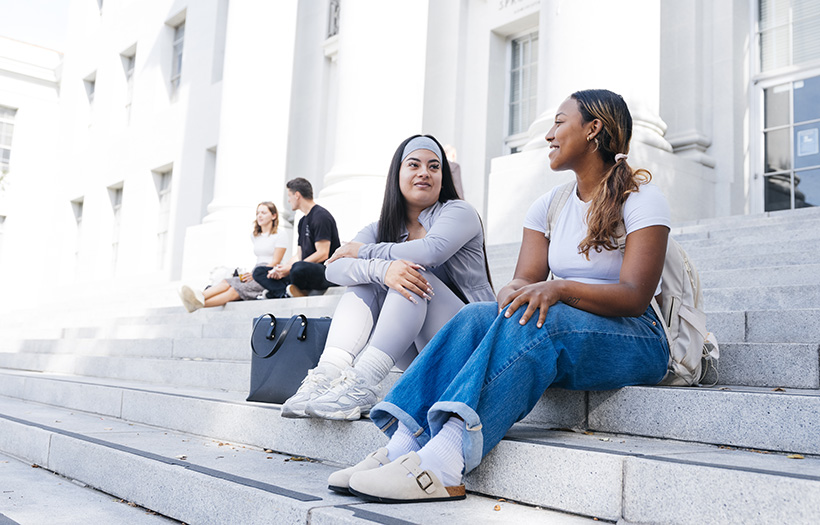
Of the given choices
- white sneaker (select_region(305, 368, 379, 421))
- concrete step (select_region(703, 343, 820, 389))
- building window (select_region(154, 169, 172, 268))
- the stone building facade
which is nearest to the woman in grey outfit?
white sneaker (select_region(305, 368, 379, 421))

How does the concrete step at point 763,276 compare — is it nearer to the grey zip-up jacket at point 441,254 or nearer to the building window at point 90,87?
the grey zip-up jacket at point 441,254

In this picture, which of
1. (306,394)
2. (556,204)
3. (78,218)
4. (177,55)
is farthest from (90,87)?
(556,204)

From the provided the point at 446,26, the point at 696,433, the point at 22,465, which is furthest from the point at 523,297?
the point at 446,26

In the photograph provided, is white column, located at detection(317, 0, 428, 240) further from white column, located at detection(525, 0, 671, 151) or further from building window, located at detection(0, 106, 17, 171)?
building window, located at detection(0, 106, 17, 171)

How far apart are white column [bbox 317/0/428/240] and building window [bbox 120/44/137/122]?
450 inches

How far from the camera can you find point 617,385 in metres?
2.38

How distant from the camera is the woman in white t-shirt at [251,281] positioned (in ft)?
24.2

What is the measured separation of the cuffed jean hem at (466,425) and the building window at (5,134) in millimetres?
23663

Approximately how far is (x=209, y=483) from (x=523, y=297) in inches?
44.6

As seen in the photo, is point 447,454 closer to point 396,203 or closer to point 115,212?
point 396,203

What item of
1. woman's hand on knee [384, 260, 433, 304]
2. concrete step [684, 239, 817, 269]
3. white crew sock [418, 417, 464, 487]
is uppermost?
concrete step [684, 239, 817, 269]

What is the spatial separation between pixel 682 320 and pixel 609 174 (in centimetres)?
54

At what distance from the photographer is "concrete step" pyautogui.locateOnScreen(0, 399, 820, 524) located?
166 cm

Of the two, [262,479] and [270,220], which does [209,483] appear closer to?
[262,479]
